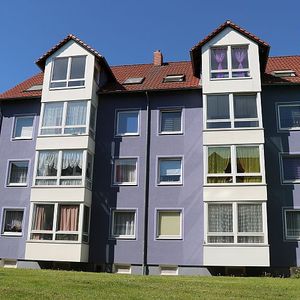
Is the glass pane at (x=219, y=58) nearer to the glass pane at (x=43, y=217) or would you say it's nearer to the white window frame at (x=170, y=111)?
the white window frame at (x=170, y=111)

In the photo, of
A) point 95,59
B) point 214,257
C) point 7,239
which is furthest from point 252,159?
point 7,239

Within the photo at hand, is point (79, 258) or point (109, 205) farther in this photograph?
point (109, 205)

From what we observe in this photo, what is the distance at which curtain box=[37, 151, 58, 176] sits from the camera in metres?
25.7

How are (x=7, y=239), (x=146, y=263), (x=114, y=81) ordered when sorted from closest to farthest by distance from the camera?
(x=146, y=263), (x=7, y=239), (x=114, y=81)

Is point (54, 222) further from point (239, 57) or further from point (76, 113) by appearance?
point (239, 57)

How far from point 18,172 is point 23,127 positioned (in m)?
2.85

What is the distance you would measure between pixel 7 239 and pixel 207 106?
533 inches

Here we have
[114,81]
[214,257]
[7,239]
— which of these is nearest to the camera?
[214,257]

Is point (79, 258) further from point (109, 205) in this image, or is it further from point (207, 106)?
point (207, 106)

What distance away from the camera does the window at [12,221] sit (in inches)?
1028

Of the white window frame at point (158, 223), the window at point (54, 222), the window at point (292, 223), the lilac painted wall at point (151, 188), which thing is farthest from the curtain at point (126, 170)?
the window at point (292, 223)

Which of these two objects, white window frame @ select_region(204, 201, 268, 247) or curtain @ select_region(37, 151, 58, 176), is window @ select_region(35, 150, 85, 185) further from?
white window frame @ select_region(204, 201, 268, 247)

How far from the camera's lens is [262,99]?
1013 inches

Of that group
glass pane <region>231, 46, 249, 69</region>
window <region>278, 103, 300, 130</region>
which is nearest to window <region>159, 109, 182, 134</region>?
glass pane <region>231, 46, 249, 69</region>
